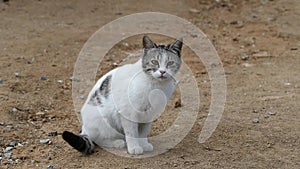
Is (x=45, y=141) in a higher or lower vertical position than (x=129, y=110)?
lower

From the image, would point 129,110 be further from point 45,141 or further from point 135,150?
point 45,141

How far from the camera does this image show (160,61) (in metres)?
4.26

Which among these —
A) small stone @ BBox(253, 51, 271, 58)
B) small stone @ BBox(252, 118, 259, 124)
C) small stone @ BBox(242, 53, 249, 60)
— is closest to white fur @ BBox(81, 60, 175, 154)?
small stone @ BBox(252, 118, 259, 124)

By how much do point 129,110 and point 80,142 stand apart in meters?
0.46

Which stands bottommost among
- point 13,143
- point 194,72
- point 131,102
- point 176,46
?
point 13,143

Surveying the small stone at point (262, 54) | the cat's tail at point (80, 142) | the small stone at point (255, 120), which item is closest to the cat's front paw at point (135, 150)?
the cat's tail at point (80, 142)

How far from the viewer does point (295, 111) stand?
5461 millimetres

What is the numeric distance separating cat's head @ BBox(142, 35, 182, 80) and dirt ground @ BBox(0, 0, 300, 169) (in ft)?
2.23

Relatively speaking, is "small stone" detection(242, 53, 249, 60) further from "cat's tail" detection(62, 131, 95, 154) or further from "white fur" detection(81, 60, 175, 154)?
"cat's tail" detection(62, 131, 95, 154)

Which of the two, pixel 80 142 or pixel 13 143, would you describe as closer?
pixel 80 142

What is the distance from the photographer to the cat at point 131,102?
4.27 meters

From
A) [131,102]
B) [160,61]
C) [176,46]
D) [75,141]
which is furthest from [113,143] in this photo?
[176,46]

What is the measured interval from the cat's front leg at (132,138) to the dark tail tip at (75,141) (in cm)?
34

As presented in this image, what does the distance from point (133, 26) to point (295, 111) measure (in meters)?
3.51
